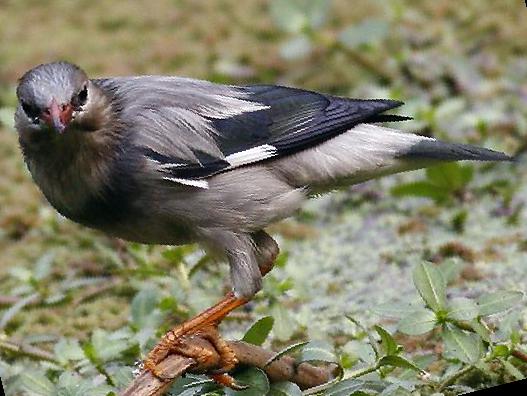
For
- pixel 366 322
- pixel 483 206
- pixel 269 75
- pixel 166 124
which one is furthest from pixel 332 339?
pixel 269 75

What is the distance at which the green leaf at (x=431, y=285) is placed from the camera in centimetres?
280

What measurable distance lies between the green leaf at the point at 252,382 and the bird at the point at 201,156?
0.14ft

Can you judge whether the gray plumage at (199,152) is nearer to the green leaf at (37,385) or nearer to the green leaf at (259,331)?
the green leaf at (259,331)

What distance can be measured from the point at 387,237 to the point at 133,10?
79.8 inches

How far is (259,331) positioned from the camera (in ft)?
9.55

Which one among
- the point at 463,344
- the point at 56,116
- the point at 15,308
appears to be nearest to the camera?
the point at 56,116

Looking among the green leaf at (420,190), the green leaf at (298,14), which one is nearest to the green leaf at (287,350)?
the green leaf at (420,190)

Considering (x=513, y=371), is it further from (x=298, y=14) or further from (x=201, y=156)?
(x=298, y=14)

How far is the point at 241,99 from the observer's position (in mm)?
3049

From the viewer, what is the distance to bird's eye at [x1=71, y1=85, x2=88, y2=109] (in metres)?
2.62

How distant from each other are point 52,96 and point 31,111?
8 centimetres

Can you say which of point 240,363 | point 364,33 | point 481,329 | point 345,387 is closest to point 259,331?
point 240,363

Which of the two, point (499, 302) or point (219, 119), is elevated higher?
point (219, 119)

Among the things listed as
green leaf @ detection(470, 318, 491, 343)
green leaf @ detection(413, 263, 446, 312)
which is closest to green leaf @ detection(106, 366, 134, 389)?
green leaf @ detection(413, 263, 446, 312)
